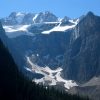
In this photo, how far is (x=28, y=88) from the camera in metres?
191

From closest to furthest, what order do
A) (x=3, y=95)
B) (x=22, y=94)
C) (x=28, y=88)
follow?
(x=3, y=95) < (x=22, y=94) < (x=28, y=88)

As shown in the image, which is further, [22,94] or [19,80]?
[19,80]

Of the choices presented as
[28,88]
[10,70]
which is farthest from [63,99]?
[10,70]

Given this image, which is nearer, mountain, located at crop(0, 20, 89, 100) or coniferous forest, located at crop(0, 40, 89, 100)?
coniferous forest, located at crop(0, 40, 89, 100)

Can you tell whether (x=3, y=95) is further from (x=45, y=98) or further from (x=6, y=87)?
(x=45, y=98)

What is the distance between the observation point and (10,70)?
196375 millimetres

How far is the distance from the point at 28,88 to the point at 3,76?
1681 cm

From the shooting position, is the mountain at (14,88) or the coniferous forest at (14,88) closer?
the coniferous forest at (14,88)

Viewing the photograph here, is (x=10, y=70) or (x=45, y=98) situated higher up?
(x=10, y=70)

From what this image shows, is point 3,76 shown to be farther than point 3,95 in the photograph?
Yes

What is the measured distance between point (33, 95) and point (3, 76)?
1988cm

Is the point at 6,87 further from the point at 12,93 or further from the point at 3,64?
the point at 3,64

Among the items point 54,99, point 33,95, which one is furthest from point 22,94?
point 54,99

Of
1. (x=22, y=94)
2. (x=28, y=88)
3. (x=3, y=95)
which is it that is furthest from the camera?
(x=28, y=88)
